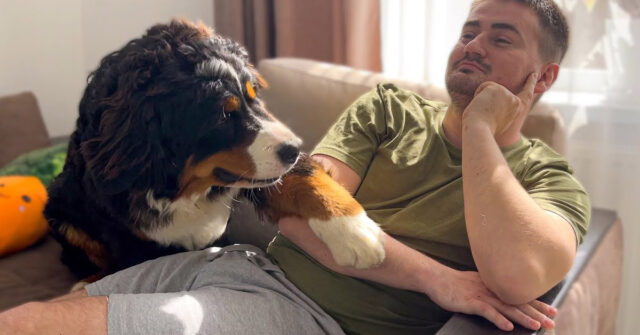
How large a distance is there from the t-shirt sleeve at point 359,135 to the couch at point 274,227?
23 cm

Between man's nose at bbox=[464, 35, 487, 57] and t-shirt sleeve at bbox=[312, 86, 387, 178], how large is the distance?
276 millimetres

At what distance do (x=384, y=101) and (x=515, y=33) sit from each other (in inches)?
14.2

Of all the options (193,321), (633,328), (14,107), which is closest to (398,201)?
(193,321)

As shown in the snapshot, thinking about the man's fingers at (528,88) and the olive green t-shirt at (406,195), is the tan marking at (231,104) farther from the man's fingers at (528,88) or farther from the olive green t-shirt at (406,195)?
the man's fingers at (528,88)

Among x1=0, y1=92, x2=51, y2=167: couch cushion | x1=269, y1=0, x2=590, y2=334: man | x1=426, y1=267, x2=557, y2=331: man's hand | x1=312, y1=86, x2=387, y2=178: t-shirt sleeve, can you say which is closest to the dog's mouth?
x1=269, y1=0, x2=590, y2=334: man

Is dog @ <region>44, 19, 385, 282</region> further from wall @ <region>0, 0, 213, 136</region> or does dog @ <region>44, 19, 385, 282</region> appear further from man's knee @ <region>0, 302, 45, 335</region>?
wall @ <region>0, 0, 213, 136</region>

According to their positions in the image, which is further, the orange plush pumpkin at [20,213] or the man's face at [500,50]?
the orange plush pumpkin at [20,213]

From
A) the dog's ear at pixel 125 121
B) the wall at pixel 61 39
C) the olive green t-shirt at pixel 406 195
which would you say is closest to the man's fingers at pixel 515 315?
the olive green t-shirt at pixel 406 195

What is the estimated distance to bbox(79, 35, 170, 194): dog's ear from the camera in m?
1.14

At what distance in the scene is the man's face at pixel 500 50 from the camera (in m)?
1.24

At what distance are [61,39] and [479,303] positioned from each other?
2269mm

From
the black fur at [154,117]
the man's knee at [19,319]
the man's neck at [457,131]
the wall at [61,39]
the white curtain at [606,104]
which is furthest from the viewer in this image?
the wall at [61,39]

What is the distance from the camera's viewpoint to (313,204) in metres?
1.21

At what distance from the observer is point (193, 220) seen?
1.35 metres
